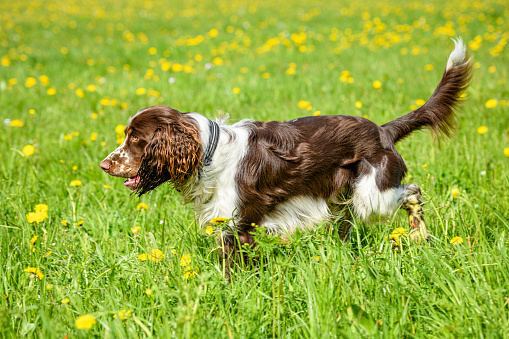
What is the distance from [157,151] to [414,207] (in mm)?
1736

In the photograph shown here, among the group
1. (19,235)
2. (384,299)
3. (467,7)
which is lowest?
(19,235)

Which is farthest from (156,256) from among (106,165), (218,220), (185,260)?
(106,165)

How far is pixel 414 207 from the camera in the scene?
3023 mm

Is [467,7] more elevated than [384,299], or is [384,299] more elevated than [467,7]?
[467,7]

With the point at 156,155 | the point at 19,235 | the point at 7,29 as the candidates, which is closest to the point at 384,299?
the point at 156,155

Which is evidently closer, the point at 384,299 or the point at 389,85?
the point at 384,299

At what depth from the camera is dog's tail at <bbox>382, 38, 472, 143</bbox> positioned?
3.15 metres

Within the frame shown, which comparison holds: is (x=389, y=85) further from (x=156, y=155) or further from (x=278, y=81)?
(x=156, y=155)

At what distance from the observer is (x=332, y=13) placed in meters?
13.9

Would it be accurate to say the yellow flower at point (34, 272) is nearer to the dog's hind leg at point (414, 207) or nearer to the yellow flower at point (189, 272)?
the yellow flower at point (189, 272)

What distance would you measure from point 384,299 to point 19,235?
2304 millimetres

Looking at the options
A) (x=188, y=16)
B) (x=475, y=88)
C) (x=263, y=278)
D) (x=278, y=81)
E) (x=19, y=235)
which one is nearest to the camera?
(x=263, y=278)

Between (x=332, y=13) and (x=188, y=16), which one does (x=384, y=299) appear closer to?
(x=332, y=13)

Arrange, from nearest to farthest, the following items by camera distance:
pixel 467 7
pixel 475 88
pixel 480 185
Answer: pixel 480 185
pixel 475 88
pixel 467 7
